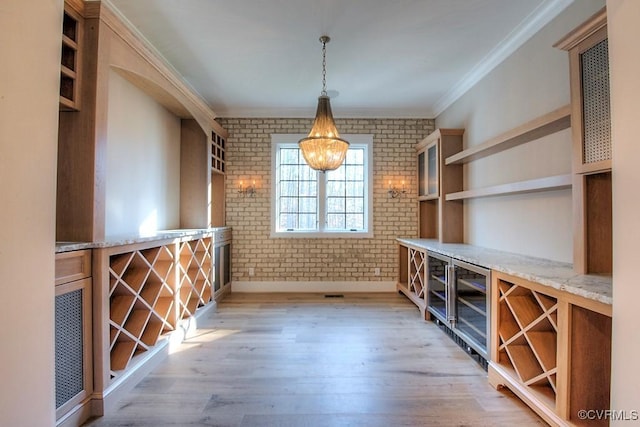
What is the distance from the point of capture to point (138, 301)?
2469 mm

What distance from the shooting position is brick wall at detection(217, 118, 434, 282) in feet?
16.1

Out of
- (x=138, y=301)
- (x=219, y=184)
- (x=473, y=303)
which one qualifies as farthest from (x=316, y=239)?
(x=138, y=301)

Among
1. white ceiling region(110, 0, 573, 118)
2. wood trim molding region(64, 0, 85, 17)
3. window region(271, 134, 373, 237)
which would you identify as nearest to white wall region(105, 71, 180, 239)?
white ceiling region(110, 0, 573, 118)

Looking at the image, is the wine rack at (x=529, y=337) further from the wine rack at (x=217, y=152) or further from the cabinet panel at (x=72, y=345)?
the wine rack at (x=217, y=152)

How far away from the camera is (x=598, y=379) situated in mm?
1578

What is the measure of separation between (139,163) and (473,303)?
142 inches

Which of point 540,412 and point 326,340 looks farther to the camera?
point 326,340

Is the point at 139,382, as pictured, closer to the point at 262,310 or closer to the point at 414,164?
the point at 262,310

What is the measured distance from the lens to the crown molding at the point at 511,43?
7.90 feet

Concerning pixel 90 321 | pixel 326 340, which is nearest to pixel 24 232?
pixel 90 321

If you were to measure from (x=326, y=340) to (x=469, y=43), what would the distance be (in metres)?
3.36

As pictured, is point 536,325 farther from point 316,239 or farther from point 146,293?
point 316,239

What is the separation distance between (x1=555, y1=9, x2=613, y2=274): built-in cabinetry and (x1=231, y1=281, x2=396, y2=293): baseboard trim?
3.26m

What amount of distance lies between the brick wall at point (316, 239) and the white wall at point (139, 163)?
1076 millimetres
